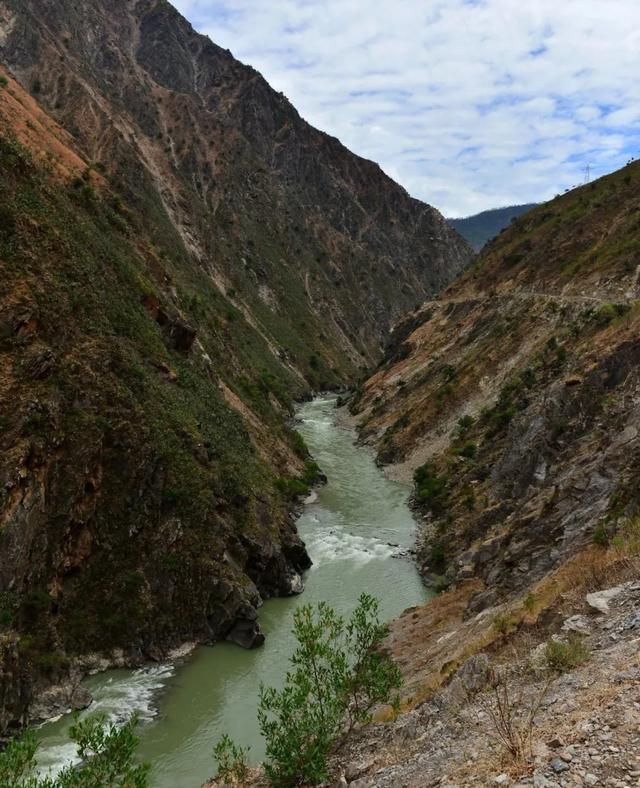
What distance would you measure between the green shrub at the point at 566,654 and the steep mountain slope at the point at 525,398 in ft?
22.4

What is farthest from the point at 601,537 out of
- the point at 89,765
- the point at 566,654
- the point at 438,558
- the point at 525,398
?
the point at 525,398

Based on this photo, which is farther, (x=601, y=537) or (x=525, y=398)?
(x=525, y=398)

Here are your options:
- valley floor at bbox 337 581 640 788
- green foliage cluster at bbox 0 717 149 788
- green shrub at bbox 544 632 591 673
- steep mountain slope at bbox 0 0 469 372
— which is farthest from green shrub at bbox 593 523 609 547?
steep mountain slope at bbox 0 0 469 372

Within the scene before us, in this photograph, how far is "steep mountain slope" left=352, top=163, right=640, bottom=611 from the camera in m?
23.7

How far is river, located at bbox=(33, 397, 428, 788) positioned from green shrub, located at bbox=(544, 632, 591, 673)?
37.3ft

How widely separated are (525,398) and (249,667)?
89.2 feet

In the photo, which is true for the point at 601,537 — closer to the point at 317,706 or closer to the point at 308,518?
the point at 317,706

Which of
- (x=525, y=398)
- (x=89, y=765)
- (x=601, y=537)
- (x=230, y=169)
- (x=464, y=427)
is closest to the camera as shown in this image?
(x=89, y=765)

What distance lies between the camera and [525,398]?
43844 millimetres

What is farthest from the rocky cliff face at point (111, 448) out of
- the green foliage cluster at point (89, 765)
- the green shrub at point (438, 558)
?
the green foliage cluster at point (89, 765)

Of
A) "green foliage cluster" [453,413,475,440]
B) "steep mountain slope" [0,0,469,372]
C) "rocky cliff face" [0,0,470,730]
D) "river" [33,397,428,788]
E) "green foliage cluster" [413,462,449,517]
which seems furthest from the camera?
"steep mountain slope" [0,0,469,372]

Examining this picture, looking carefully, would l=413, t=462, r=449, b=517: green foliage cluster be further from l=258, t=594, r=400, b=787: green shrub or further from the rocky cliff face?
l=258, t=594, r=400, b=787: green shrub

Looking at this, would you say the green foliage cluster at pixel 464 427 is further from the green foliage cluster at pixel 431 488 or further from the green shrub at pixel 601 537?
the green shrub at pixel 601 537

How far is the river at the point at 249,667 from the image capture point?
770 inches
